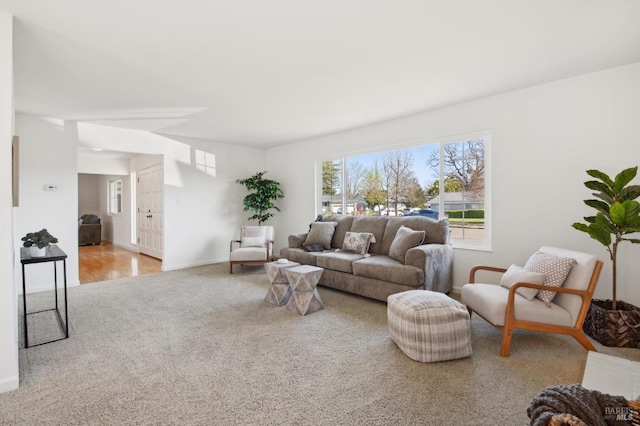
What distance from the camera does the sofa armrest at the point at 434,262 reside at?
11.4 ft

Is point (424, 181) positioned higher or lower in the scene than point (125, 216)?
higher

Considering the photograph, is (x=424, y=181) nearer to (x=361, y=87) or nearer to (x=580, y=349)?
(x=361, y=87)

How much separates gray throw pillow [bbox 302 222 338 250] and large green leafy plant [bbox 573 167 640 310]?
3.09 m

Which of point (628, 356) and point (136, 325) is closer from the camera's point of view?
point (628, 356)

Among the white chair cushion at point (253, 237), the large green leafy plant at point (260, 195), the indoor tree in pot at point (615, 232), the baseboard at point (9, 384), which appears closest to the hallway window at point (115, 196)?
the large green leafy plant at point (260, 195)

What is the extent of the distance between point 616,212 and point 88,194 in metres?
12.6

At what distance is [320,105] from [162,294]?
3.29m

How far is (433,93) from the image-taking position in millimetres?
3748

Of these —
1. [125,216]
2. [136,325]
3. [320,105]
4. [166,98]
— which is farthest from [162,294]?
[125,216]

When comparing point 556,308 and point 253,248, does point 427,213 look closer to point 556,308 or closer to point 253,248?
point 556,308

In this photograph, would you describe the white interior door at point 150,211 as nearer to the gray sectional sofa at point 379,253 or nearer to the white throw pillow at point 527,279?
the gray sectional sofa at point 379,253

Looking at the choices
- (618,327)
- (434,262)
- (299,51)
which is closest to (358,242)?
(434,262)

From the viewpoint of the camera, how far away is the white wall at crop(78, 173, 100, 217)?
33.3 feet

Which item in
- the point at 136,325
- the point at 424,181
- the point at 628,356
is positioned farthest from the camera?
the point at 424,181
